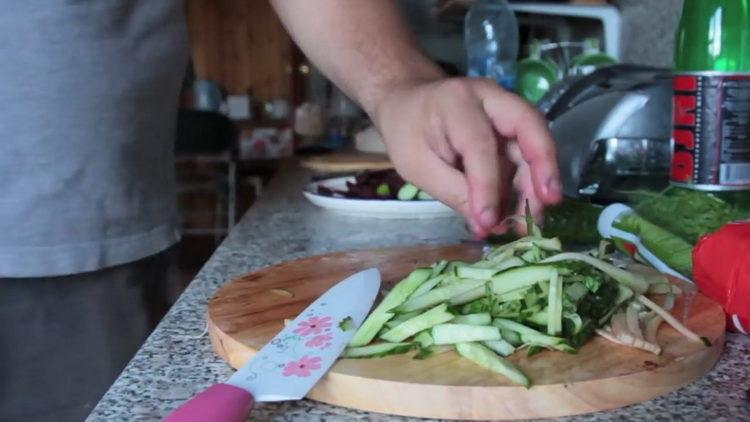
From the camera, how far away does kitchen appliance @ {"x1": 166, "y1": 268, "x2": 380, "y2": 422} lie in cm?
51

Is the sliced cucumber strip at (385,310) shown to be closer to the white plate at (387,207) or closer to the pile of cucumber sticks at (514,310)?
the pile of cucumber sticks at (514,310)

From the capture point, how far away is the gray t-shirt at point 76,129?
88cm

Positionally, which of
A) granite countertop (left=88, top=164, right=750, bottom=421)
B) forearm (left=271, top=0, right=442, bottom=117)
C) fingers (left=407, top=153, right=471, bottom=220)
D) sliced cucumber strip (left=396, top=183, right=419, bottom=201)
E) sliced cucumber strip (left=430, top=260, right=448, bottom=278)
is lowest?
granite countertop (left=88, top=164, right=750, bottom=421)

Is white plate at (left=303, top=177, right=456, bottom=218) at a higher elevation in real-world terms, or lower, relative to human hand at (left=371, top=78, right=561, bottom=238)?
lower

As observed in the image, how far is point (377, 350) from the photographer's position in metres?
0.61

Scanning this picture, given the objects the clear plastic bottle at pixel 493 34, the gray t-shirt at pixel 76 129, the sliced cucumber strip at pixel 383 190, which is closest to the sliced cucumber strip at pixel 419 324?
the gray t-shirt at pixel 76 129

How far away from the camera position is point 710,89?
90 centimetres

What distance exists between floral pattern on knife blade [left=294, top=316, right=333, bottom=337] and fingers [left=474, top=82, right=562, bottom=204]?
23 cm

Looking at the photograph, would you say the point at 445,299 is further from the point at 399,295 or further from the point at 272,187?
the point at 272,187

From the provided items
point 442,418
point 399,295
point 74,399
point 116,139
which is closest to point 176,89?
point 116,139

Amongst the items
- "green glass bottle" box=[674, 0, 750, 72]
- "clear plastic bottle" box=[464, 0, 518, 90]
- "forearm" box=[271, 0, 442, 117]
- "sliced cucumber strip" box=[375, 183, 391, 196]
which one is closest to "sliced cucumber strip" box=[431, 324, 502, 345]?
"forearm" box=[271, 0, 442, 117]

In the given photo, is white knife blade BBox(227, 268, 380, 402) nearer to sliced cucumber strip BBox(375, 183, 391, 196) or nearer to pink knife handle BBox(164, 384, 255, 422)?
pink knife handle BBox(164, 384, 255, 422)

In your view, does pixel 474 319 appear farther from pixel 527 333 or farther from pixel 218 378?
pixel 218 378

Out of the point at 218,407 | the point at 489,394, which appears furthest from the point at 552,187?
the point at 218,407
